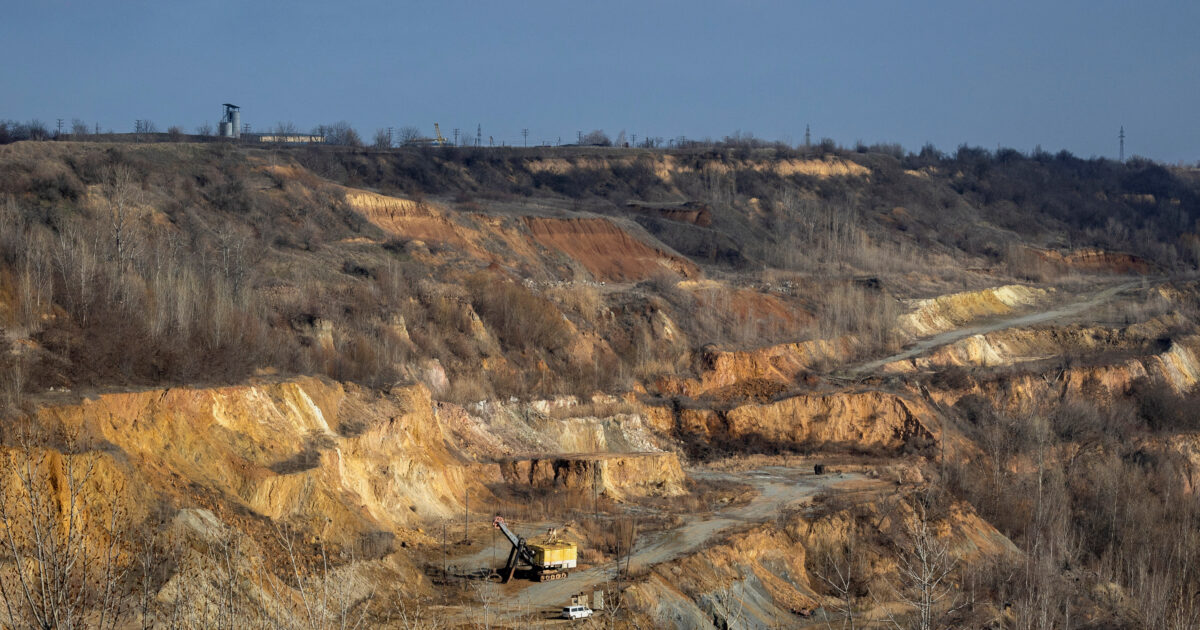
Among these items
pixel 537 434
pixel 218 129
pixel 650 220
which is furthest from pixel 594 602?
pixel 218 129

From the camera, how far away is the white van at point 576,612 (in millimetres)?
27531

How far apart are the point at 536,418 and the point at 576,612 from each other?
21.0 meters

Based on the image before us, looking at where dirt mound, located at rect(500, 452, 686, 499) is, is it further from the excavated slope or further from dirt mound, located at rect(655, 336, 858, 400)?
dirt mound, located at rect(655, 336, 858, 400)

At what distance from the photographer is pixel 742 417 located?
2250 inches

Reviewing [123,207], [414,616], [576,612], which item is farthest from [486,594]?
[123,207]

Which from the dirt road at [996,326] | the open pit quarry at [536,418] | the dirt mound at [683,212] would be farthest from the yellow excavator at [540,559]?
the dirt mound at [683,212]

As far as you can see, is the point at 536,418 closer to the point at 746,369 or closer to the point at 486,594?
the point at 746,369

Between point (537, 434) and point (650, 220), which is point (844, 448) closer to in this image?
point (537, 434)

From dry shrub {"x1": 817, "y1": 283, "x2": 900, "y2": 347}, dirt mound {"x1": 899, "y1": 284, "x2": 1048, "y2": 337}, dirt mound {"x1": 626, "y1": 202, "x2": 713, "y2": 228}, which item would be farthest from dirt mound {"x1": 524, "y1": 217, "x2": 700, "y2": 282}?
dirt mound {"x1": 626, "y1": 202, "x2": 713, "y2": 228}

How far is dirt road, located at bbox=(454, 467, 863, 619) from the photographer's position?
29594 mm

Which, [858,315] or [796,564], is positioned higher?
[858,315]

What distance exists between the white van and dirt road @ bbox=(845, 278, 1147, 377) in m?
39.8

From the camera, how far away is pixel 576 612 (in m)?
27.7

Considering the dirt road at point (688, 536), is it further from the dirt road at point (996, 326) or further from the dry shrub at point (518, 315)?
the dirt road at point (996, 326)
